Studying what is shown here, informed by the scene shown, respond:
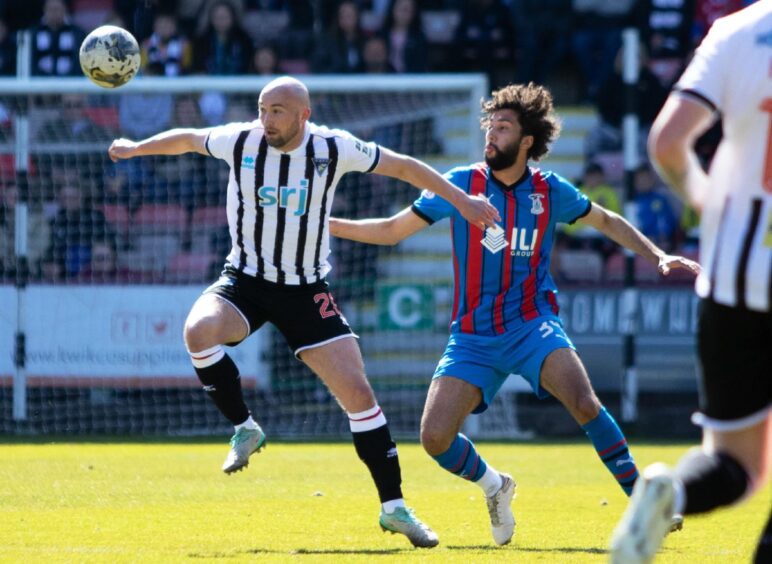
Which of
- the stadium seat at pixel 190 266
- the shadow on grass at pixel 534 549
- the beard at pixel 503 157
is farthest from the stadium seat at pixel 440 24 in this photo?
the shadow on grass at pixel 534 549

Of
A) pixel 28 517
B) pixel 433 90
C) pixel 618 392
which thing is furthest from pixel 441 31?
pixel 28 517

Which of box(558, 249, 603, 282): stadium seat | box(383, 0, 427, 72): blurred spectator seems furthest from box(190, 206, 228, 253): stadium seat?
box(558, 249, 603, 282): stadium seat

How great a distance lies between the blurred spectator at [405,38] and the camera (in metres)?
16.8

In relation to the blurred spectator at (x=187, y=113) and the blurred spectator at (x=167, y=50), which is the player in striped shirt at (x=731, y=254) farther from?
the blurred spectator at (x=167, y=50)

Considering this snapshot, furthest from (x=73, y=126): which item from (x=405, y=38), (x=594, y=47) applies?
(x=594, y=47)

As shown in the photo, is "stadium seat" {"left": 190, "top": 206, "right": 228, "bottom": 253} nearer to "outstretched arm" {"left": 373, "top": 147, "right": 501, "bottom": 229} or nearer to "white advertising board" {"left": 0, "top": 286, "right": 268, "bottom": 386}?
"white advertising board" {"left": 0, "top": 286, "right": 268, "bottom": 386}

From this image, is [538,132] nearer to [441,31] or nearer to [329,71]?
[329,71]

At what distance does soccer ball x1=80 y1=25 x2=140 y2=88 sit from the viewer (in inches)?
338

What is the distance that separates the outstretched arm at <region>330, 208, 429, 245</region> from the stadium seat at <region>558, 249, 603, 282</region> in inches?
326

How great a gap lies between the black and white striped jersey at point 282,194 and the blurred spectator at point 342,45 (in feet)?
30.3

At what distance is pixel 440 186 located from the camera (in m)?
6.78

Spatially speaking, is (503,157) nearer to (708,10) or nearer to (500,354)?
(500,354)

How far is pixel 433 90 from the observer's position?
1448 cm

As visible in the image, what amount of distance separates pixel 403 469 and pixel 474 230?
156 inches
